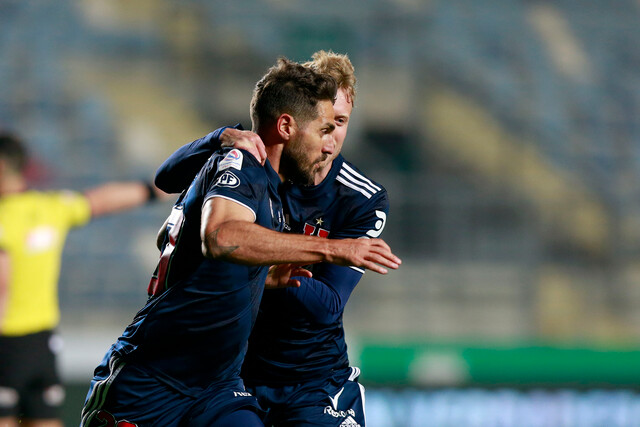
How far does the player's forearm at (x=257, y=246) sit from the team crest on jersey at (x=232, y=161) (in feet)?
0.88

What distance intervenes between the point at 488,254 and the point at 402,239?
Result: 4.58 ft

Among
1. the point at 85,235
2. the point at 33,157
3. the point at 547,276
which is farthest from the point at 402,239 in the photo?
the point at 33,157

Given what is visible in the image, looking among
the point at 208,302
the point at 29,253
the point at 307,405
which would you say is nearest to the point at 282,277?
the point at 208,302

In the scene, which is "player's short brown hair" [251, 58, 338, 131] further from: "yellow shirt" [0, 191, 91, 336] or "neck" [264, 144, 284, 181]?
"yellow shirt" [0, 191, 91, 336]

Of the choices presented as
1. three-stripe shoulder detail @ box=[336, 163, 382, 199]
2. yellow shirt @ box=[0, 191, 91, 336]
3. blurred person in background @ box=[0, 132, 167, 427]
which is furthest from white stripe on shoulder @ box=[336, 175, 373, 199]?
yellow shirt @ box=[0, 191, 91, 336]

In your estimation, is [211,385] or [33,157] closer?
[211,385]

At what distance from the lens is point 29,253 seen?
207 inches

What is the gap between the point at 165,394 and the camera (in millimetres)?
2945

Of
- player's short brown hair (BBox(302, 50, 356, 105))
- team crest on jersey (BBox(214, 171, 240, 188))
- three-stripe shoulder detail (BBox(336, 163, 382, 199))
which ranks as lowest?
team crest on jersey (BBox(214, 171, 240, 188))

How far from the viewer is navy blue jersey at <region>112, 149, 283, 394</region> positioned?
2846 mm

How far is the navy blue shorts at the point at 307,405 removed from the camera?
3.68 meters

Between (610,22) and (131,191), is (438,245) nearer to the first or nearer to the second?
(610,22)

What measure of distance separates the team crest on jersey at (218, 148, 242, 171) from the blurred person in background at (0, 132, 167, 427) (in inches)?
95.8

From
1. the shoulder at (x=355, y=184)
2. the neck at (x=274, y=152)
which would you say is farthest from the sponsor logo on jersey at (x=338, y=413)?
the neck at (x=274, y=152)
